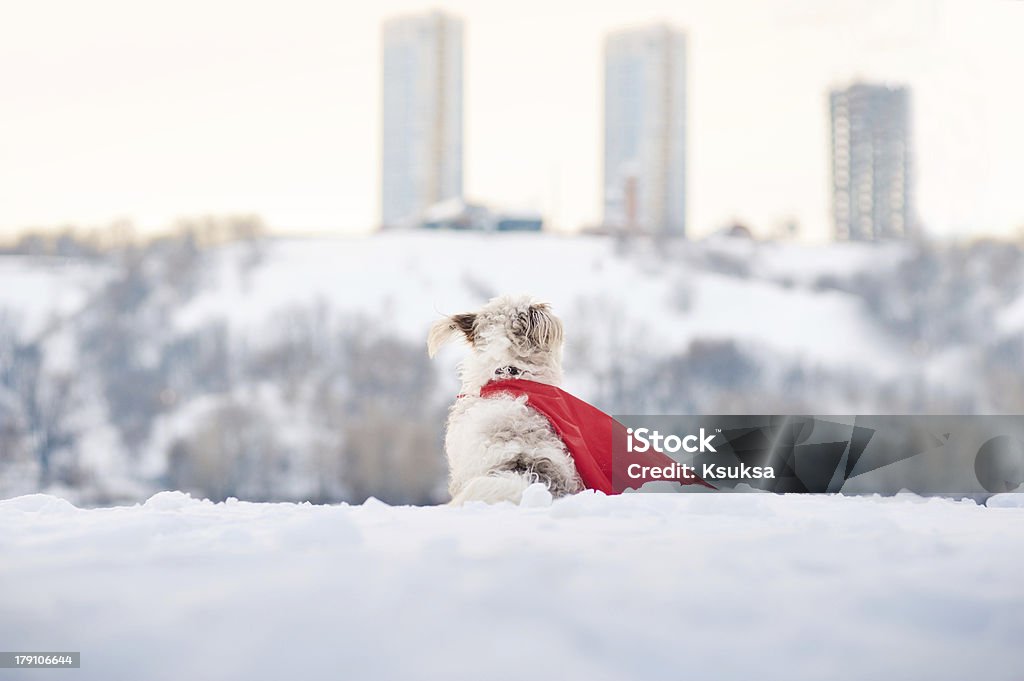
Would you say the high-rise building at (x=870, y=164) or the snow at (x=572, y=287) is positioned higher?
the high-rise building at (x=870, y=164)

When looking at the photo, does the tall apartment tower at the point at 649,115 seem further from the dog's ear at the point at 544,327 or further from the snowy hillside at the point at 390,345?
the dog's ear at the point at 544,327

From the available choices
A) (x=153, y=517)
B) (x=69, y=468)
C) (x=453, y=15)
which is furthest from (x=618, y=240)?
(x=153, y=517)

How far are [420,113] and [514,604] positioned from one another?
124530 millimetres

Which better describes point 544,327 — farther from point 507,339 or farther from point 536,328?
point 507,339

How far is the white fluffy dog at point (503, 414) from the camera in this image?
470cm

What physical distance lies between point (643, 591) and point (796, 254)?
91.7 meters

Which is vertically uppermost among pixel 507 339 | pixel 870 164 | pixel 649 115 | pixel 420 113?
pixel 649 115

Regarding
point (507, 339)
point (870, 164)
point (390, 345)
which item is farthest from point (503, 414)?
point (870, 164)

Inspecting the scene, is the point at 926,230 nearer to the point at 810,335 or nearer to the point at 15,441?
the point at 810,335

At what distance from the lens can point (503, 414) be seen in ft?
16.3

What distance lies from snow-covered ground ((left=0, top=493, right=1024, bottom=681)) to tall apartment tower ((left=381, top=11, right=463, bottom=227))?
116 m

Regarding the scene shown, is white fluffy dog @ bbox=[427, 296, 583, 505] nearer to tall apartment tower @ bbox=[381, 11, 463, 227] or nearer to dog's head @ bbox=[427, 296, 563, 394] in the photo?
dog's head @ bbox=[427, 296, 563, 394]

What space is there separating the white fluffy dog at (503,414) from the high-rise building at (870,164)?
Answer: 3747 inches

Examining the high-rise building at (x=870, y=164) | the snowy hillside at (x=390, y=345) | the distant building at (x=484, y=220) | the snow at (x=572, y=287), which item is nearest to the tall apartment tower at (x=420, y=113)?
the distant building at (x=484, y=220)
